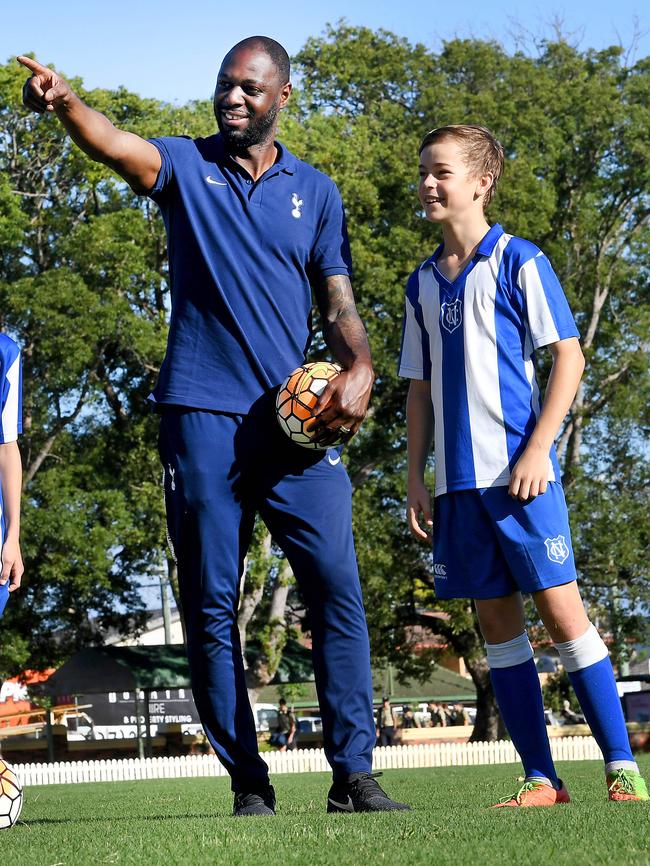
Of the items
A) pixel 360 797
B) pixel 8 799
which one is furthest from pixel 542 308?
pixel 8 799

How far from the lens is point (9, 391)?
6.03m

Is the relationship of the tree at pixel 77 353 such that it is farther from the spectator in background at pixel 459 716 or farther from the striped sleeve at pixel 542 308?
the striped sleeve at pixel 542 308

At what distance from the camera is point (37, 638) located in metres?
32.5

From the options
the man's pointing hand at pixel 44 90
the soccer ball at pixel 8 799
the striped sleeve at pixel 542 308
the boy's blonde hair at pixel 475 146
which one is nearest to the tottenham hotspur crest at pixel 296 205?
the boy's blonde hair at pixel 475 146

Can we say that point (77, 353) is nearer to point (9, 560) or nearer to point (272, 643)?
point (272, 643)

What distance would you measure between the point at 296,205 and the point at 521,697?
2.21 metres

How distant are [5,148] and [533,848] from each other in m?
29.9

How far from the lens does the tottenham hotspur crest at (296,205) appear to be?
4809mm

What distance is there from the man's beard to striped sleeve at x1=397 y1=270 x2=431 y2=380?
0.93 m

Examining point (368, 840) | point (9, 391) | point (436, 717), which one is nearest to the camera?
point (368, 840)

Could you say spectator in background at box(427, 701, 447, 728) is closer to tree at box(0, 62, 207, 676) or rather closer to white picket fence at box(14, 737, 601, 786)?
tree at box(0, 62, 207, 676)

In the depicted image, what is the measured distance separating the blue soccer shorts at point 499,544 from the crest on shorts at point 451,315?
704 millimetres

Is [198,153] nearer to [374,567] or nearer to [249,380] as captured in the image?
[249,380]

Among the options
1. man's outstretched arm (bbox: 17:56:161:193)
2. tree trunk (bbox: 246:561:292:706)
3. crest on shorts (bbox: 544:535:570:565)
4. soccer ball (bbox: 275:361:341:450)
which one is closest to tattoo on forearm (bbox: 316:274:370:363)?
soccer ball (bbox: 275:361:341:450)
